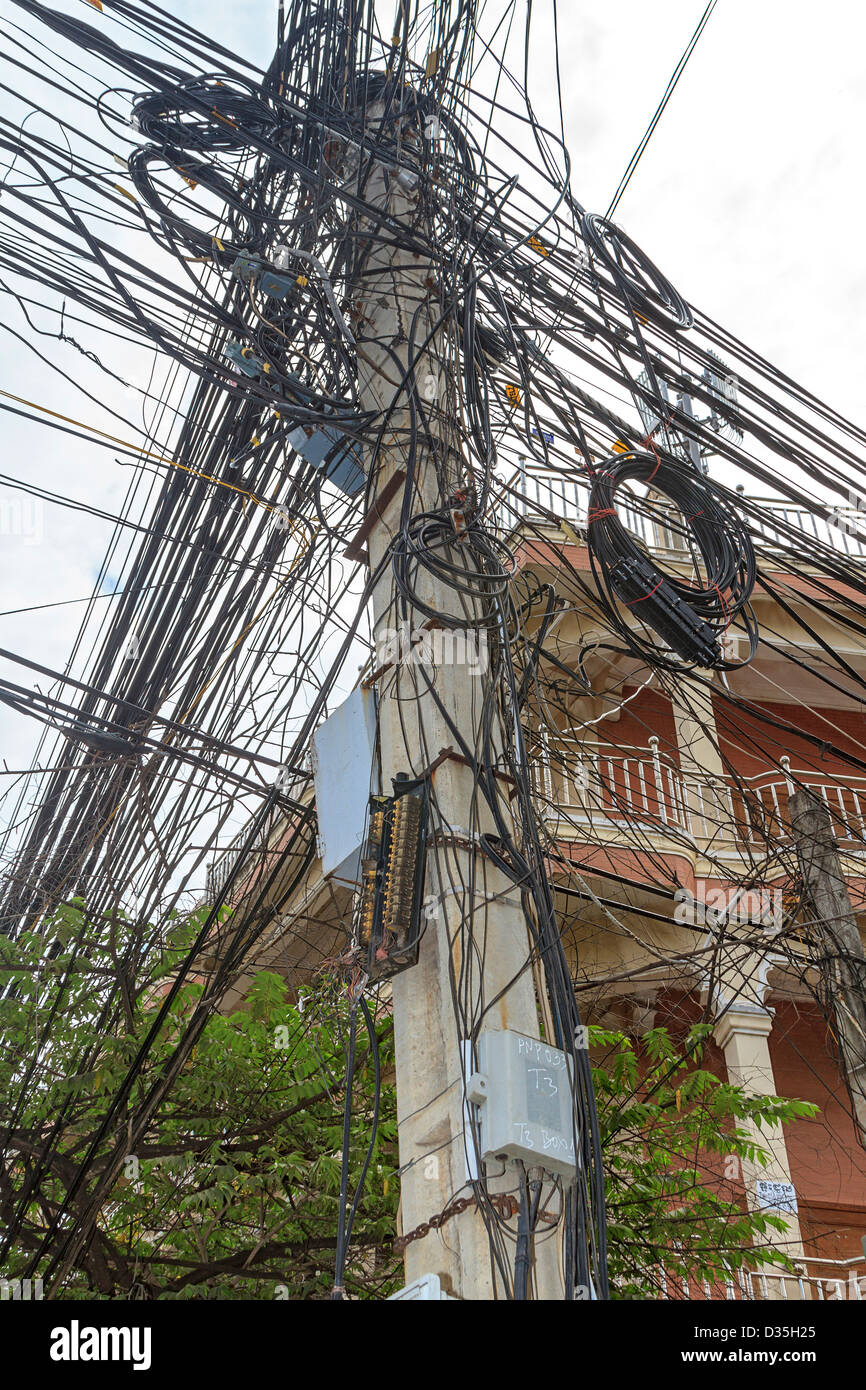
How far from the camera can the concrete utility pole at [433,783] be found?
2881 millimetres

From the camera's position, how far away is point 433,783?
347cm

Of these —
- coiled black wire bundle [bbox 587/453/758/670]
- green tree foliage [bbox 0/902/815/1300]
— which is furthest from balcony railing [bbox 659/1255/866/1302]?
coiled black wire bundle [bbox 587/453/758/670]

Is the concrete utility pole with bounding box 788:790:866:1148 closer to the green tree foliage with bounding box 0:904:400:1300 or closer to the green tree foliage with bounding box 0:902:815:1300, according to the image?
the green tree foliage with bounding box 0:902:815:1300

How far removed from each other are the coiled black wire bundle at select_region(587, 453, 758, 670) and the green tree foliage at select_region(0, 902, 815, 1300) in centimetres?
254


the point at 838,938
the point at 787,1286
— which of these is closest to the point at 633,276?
the point at 838,938

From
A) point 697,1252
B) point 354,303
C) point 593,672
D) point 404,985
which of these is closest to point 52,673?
point 404,985

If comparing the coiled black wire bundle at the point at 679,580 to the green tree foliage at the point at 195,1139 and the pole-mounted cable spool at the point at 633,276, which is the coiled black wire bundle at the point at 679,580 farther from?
the green tree foliage at the point at 195,1139

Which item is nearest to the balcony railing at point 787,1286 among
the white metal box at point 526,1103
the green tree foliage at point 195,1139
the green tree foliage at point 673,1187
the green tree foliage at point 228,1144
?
the green tree foliage at point 673,1187

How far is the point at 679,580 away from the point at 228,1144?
12.6 ft

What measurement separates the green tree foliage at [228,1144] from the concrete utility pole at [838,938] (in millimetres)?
945

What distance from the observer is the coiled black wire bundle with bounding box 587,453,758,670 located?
418 cm

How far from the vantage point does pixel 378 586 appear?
398 cm
